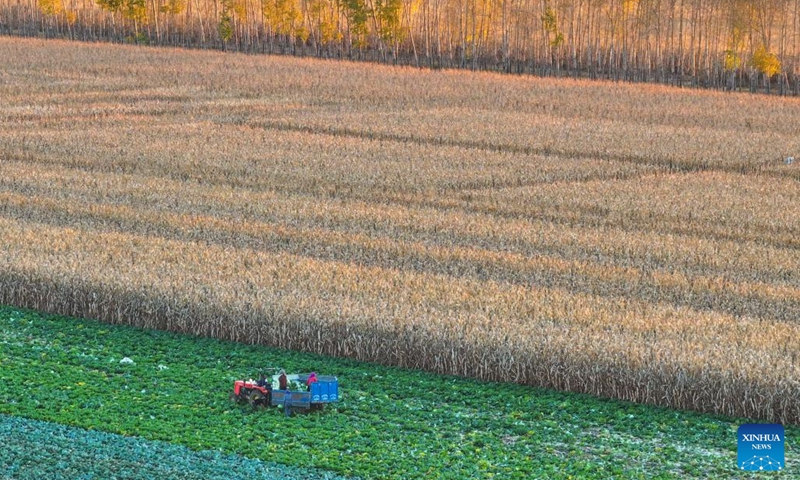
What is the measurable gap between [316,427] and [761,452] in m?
3.58

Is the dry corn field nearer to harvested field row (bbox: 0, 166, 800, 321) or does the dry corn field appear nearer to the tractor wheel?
harvested field row (bbox: 0, 166, 800, 321)

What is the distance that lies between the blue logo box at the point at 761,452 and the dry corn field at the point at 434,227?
4.38 ft

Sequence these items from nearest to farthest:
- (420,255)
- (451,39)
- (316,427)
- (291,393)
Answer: (316,427)
(291,393)
(420,255)
(451,39)

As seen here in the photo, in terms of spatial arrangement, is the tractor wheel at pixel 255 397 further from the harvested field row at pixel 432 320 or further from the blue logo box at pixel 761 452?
the blue logo box at pixel 761 452

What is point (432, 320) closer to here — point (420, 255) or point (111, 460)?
point (111, 460)

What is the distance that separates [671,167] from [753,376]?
59.7 feet

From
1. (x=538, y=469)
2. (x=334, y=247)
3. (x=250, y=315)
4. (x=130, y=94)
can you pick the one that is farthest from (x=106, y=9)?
(x=538, y=469)

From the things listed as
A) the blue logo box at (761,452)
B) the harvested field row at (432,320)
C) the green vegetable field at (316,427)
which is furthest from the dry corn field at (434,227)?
the blue logo box at (761,452)

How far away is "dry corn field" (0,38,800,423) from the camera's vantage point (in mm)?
13219

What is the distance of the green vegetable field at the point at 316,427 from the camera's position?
1032 cm

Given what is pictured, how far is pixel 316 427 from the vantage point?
11.3 metres

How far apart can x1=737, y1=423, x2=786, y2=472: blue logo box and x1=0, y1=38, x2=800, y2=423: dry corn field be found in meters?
1.33

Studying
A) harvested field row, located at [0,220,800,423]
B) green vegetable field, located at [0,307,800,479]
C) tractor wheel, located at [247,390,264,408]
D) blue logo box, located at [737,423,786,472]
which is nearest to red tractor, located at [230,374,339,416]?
tractor wheel, located at [247,390,264,408]

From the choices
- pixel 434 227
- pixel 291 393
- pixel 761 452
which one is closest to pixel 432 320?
pixel 291 393
